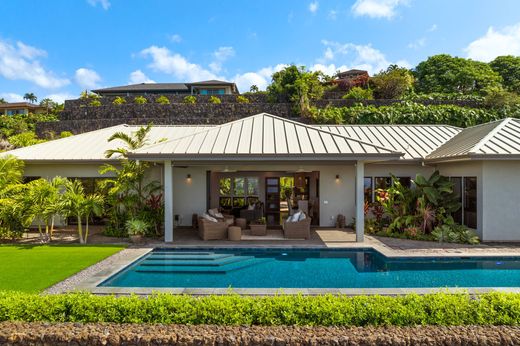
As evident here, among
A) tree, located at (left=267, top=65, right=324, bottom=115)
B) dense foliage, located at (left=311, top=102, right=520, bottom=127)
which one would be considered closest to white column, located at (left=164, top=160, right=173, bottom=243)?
dense foliage, located at (left=311, top=102, right=520, bottom=127)

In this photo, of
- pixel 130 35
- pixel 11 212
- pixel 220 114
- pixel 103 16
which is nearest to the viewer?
pixel 11 212

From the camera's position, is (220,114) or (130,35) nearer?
(130,35)

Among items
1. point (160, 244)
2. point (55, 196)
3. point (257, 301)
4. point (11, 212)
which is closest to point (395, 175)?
point (160, 244)

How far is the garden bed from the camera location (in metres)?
4.85

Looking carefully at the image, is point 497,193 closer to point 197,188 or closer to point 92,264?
point 197,188

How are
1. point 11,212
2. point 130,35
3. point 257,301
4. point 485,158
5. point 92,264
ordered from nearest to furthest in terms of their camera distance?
point 257,301 → point 92,264 → point 485,158 → point 11,212 → point 130,35

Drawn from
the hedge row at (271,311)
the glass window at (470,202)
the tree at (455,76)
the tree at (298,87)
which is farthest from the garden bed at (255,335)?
the tree at (455,76)

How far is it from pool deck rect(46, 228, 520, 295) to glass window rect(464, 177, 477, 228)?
1.36 metres

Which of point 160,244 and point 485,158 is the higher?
point 485,158

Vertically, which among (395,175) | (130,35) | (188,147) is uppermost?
(130,35)

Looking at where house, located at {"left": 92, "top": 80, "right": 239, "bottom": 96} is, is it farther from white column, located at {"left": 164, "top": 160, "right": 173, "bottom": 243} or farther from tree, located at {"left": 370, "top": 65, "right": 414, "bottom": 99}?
white column, located at {"left": 164, "top": 160, "right": 173, "bottom": 243}

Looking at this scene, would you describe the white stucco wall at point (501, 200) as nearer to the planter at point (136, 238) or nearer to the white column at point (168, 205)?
the white column at point (168, 205)

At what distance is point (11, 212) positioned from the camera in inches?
482

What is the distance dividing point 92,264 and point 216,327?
5.83 meters
